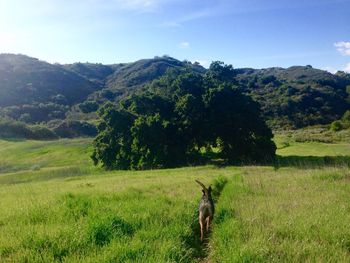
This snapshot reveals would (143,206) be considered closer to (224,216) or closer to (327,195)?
(224,216)

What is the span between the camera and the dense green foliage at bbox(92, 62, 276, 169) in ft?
151

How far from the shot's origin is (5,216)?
12.1m

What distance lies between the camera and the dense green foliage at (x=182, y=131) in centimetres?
4606

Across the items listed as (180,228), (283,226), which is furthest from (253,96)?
(180,228)

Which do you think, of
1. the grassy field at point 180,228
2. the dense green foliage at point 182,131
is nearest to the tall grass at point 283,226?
the grassy field at point 180,228

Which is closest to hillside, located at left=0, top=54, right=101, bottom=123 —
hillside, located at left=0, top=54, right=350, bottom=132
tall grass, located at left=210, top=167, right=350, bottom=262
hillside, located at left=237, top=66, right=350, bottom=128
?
hillside, located at left=0, top=54, right=350, bottom=132

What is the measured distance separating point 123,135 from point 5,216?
121 ft

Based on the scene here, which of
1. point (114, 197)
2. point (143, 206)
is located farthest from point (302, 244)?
point (114, 197)

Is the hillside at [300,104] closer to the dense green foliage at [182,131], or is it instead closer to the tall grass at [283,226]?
the dense green foliage at [182,131]

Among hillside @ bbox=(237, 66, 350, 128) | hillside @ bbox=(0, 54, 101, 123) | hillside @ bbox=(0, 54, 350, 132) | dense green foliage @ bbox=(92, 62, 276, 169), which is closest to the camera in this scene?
dense green foliage @ bbox=(92, 62, 276, 169)

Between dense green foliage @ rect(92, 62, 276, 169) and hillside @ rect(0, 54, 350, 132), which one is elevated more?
hillside @ rect(0, 54, 350, 132)

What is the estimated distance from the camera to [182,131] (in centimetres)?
4716

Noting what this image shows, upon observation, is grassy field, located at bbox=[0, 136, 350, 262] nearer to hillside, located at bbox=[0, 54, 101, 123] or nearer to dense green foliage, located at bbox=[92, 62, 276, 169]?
dense green foliage, located at bbox=[92, 62, 276, 169]

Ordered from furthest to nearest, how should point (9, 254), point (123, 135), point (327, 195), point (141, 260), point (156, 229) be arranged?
1. point (123, 135)
2. point (327, 195)
3. point (156, 229)
4. point (9, 254)
5. point (141, 260)
